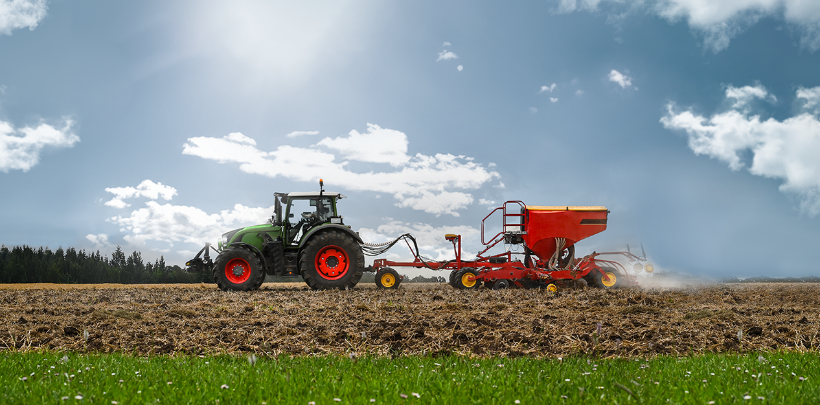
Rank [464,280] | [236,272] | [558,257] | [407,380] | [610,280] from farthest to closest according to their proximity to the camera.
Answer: [558,257]
[610,280]
[464,280]
[236,272]
[407,380]

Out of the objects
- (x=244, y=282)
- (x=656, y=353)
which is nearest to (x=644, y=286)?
(x=656, y=353)

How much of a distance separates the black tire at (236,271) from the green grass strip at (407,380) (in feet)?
22.8

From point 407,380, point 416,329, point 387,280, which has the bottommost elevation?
point 407,380

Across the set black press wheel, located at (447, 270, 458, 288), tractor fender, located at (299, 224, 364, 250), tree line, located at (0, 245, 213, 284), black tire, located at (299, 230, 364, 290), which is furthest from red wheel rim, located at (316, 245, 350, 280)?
tree line, located at (0, 245, 213, 284)

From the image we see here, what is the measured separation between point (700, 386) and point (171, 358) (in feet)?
16.2

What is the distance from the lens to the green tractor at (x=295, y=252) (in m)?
12.1

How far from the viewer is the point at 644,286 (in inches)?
551

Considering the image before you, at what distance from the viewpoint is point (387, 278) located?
1327cm

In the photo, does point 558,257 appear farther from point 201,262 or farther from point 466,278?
point 201,262

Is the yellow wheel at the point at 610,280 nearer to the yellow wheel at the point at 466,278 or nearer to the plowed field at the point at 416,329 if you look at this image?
the yellow wheel at the point at 466,278

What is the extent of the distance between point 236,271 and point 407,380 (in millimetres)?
9325

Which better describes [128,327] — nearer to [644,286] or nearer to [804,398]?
[804,398]

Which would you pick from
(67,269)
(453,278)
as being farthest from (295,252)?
(67,269)

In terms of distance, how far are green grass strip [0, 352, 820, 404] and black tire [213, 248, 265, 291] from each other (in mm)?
6950
